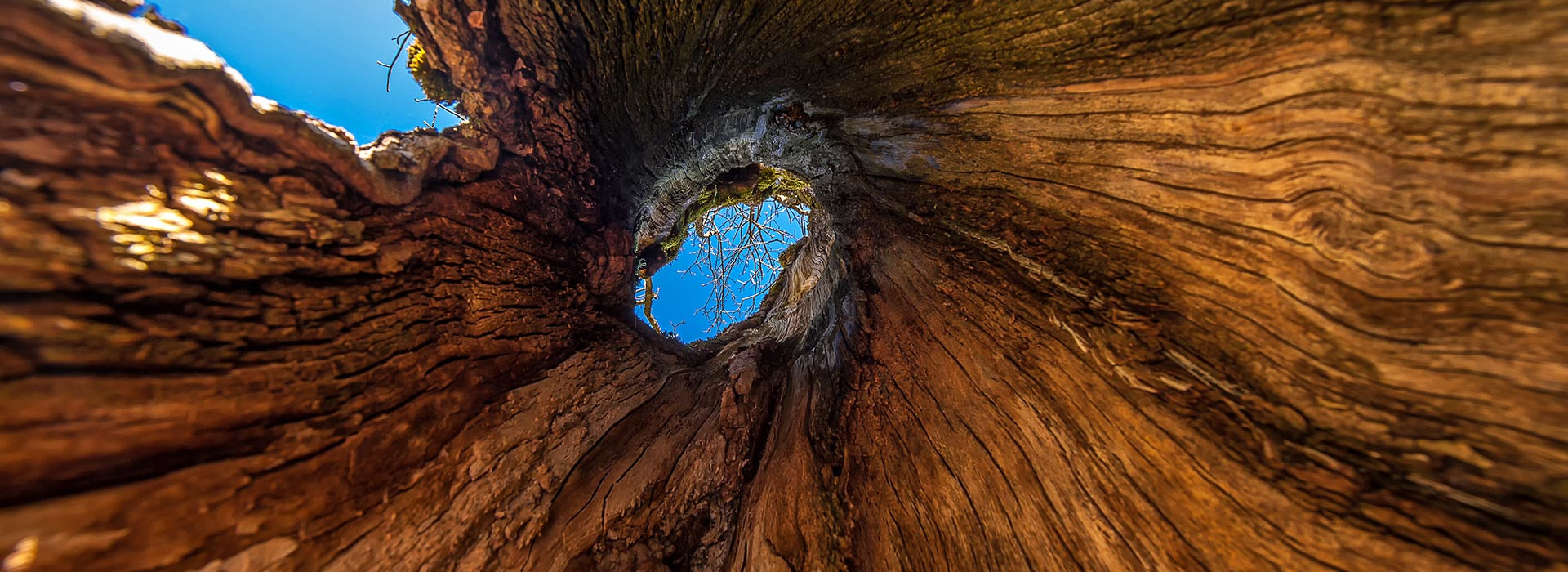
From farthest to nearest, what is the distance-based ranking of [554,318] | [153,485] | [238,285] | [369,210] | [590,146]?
[590,146] → [554,318] → [369,210] → [238,285] → [153,485]

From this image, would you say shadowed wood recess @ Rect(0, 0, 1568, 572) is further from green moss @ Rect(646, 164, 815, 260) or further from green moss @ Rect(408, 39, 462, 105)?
green moss @ Rect(646, 164, 815, 260)

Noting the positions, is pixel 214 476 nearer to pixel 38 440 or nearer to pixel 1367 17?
pixel 38 440

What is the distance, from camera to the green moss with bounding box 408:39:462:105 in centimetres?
223

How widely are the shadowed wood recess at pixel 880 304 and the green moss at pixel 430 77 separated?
119 millimetres

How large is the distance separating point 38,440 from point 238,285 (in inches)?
18.8

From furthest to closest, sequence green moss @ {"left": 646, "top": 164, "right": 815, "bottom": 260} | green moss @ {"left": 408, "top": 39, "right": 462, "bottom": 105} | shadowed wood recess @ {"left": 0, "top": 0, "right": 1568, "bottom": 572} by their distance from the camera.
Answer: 1. green moss @ {"left": 646, "top": 164, "right": 815, "bottom": 260}
2. green moss @ {"left": 408, "top": 39, "right": 462, "bottom": 105}
3. shadowed wood recess @ {"left": 0, "top": 0, "right": 1568, "bottom": 572}

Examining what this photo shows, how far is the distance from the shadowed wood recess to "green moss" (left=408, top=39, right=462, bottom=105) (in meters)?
0.12

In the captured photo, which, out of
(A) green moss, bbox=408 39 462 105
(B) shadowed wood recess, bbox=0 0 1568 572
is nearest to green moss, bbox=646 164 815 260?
(B) shadowed wood recess, bbox=0 0 1568 572

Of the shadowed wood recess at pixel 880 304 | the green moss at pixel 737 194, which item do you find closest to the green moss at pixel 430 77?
the shadowed wood recess at pixel 880 304

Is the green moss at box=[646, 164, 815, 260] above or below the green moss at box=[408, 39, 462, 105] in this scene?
below

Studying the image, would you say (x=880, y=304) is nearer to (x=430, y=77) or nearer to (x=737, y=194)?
(x=430, y=77)

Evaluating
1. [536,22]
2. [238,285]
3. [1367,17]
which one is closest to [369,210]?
[238,285]

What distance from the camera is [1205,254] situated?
1.45m

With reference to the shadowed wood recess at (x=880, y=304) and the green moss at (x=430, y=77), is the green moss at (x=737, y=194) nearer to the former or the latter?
the shadowed wood recess at (x=880, y=304)
